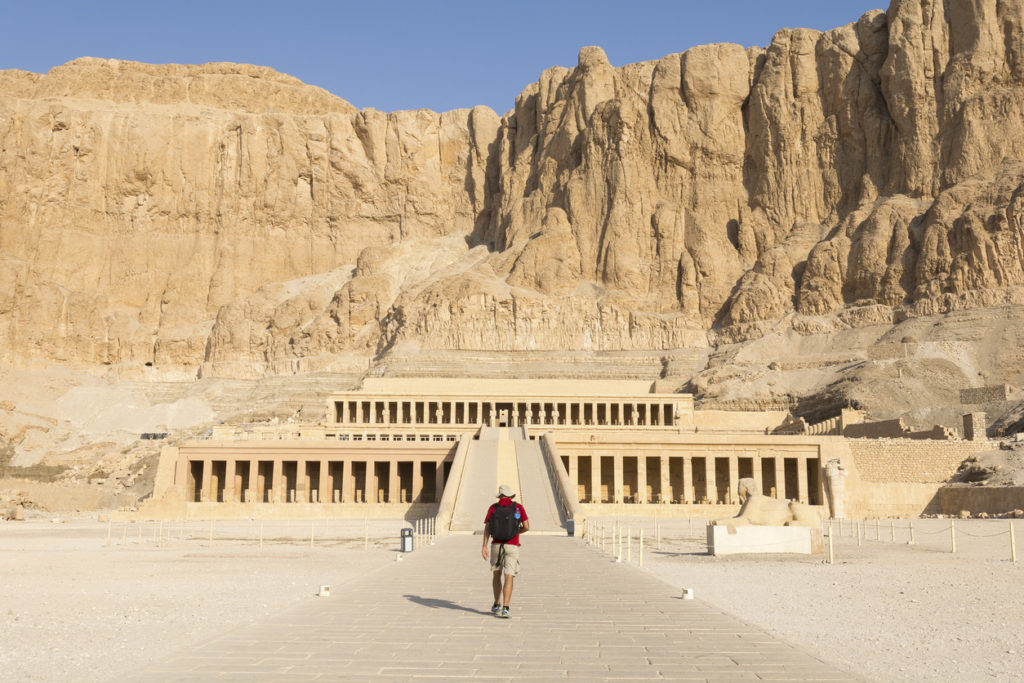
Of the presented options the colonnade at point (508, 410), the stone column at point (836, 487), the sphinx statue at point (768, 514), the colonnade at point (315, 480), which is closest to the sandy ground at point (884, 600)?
the sphinx statue at point (768, 514)

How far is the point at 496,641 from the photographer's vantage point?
1119cm

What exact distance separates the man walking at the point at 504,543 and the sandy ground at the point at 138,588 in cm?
322

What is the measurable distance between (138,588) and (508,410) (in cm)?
6483

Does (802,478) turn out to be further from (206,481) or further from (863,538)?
(206,481)

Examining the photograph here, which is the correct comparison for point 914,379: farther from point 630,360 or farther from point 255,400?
point 255,400

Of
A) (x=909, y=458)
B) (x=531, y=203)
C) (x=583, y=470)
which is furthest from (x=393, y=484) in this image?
(x=531, y=203)

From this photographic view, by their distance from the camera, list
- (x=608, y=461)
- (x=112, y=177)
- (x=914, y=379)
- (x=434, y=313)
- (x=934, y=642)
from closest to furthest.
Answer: (x=934, y=642)
(x=608, y=461)
(x=914, y=379)
(x=434, y=313)
(x=112, y=177)

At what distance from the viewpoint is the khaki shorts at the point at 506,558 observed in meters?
13.2

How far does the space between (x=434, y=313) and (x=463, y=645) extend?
95.2m

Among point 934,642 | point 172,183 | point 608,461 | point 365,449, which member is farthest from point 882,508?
point 172,183

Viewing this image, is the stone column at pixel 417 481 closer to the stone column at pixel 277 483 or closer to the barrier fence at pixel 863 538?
the stone column at pixel 277 483

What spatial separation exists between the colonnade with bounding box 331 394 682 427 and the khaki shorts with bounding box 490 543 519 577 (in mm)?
61913

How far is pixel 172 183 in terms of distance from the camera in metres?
142

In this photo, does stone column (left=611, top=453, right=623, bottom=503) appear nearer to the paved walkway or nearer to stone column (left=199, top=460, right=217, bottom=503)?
stone column (left=199, top=460, right=217, bottom=503)
